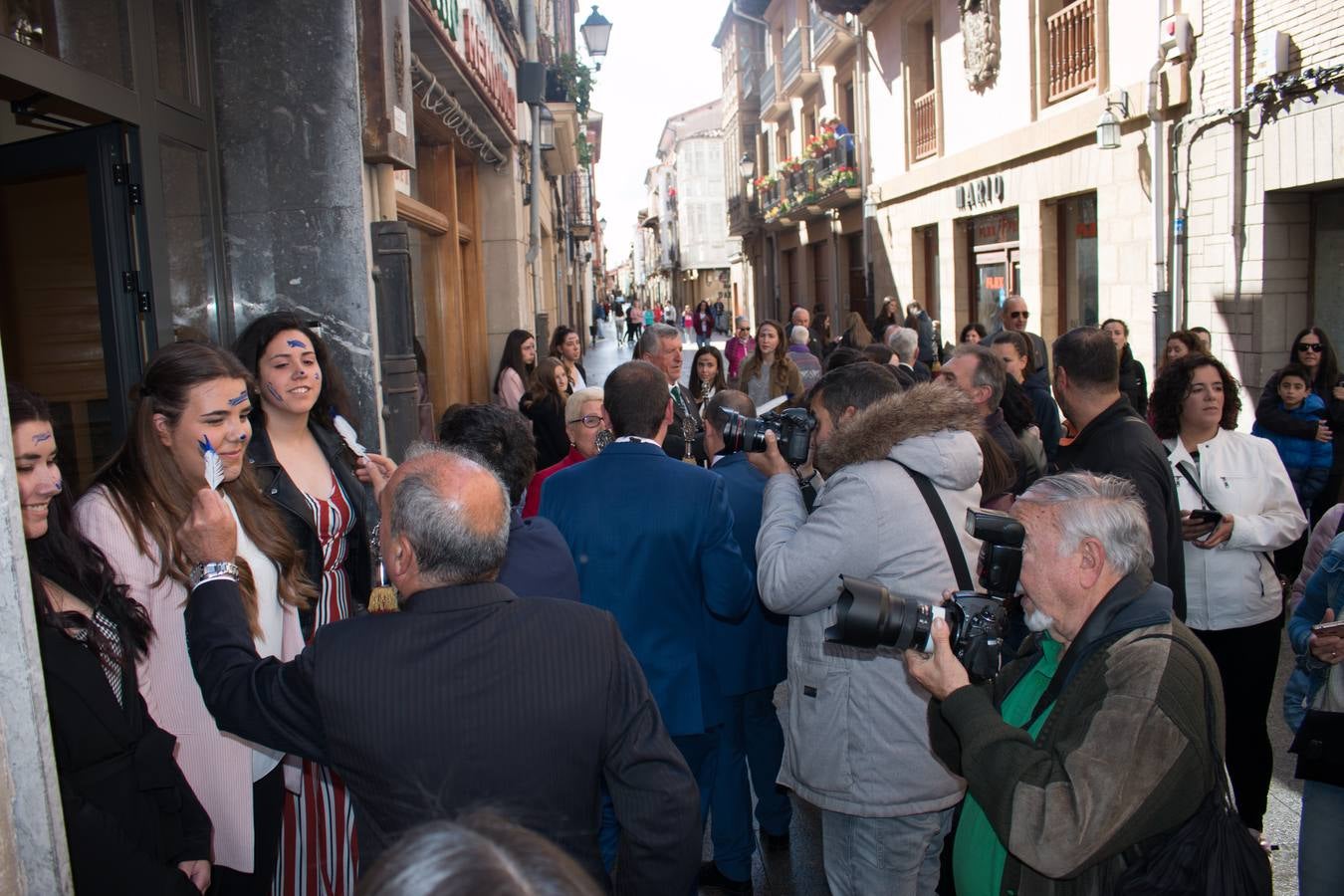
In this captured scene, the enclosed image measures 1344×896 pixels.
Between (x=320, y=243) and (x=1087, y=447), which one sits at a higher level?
(x=320, y=243)

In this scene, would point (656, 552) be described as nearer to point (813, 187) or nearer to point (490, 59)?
point (490, 59)

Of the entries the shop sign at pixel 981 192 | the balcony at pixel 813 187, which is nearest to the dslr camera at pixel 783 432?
the shop sign at pixel 981 192

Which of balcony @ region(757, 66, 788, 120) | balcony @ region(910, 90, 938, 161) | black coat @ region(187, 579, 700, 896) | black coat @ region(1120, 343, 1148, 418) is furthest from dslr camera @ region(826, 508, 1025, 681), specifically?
balcony @ region(757, 66, 788, 120)

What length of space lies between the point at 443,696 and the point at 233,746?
1089 mm

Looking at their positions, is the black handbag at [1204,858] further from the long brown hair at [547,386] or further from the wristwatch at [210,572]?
the long brown hair at [547,386]

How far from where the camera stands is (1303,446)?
614 cm

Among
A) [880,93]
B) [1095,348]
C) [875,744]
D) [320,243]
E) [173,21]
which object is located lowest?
[875,744]

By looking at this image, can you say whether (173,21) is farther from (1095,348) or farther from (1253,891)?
(1253,891)

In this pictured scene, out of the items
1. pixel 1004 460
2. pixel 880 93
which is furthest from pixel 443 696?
pixel 880 93

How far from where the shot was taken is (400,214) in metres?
7.80

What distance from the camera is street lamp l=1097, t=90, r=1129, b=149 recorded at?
11.4m

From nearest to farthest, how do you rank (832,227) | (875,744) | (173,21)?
(875,744) → (173,21) → (832,227)

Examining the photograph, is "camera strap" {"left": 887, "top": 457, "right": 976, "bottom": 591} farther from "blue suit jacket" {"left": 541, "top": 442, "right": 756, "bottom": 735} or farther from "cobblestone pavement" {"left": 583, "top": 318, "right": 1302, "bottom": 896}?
"cobblestone pavement" {"left": 583, "top": 318, "right": 1302, "bottom": 896}

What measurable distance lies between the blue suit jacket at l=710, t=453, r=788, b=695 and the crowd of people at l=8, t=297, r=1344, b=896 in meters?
0.01
